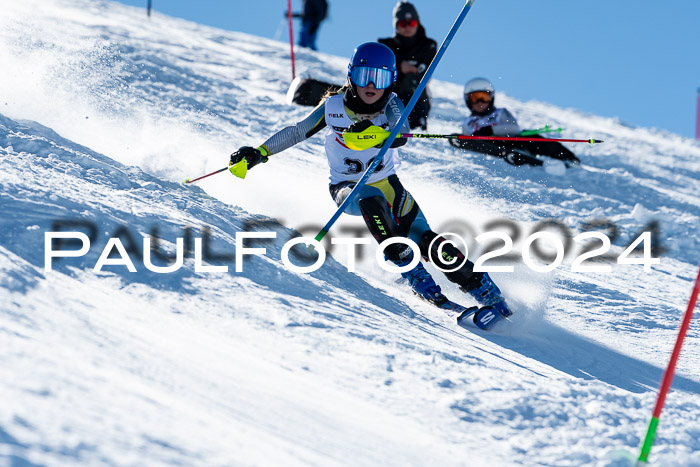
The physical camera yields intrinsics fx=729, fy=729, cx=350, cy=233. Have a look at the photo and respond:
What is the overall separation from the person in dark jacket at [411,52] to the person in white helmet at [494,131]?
59 cm

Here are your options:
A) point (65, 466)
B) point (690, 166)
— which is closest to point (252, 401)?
point (65, 466)

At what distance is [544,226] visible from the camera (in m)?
7.80

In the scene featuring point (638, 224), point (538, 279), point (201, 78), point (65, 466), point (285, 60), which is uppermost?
point (285, 60)

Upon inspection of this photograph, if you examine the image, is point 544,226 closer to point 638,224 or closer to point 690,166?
point 638,224

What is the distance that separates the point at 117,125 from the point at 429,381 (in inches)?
229

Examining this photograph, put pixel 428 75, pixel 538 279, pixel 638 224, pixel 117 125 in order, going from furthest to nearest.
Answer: pixel 638 224 < pixel 117 125 < pixel 538 279 < pixel 428 75

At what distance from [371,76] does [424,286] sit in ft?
4.47

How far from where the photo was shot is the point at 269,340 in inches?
117

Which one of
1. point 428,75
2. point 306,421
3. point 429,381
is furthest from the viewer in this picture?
point 428,75

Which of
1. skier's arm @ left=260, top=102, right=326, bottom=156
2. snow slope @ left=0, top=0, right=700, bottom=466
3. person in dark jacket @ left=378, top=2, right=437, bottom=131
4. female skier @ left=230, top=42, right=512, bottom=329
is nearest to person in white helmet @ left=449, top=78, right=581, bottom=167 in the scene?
person in dark jacket @ left=378, top=2, right=437, bottom=131

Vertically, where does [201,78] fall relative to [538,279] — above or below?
above

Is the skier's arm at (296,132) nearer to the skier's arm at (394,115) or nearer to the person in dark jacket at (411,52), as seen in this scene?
the skier's arm at (394,115)

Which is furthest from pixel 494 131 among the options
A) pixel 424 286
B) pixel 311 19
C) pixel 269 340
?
pixel 311 19

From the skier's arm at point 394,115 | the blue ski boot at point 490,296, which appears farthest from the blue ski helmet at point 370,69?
the blue ski boot at point 490,296
